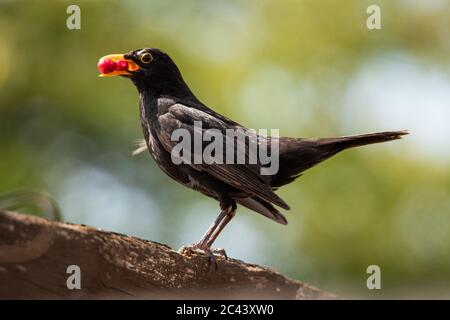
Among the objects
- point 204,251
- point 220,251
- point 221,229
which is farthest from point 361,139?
point 204,251

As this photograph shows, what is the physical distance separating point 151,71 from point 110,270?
2.45 metres

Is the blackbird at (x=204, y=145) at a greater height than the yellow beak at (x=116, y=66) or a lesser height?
lesser

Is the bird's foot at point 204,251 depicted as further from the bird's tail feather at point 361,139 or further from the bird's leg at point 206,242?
the bird's tail feather at point 361,139

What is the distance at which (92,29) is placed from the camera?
10.1 meters

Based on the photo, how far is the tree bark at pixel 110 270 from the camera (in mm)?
3402

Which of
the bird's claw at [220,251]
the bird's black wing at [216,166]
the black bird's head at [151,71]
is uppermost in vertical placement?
the black bird's head at [151,71]

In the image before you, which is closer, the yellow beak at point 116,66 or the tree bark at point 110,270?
the tree bark at point 110,270

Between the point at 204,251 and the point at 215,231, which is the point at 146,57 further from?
the point at 204,251

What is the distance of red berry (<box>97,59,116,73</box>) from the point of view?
5.54m

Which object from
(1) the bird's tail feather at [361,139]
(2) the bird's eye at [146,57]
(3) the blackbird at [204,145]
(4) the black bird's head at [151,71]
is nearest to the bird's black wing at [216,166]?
(3) the blackbird at [204,145]

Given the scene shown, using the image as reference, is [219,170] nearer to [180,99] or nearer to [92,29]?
[180,99]

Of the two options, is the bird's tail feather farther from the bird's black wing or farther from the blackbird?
the bird's black wing

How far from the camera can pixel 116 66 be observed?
5.74 meters
